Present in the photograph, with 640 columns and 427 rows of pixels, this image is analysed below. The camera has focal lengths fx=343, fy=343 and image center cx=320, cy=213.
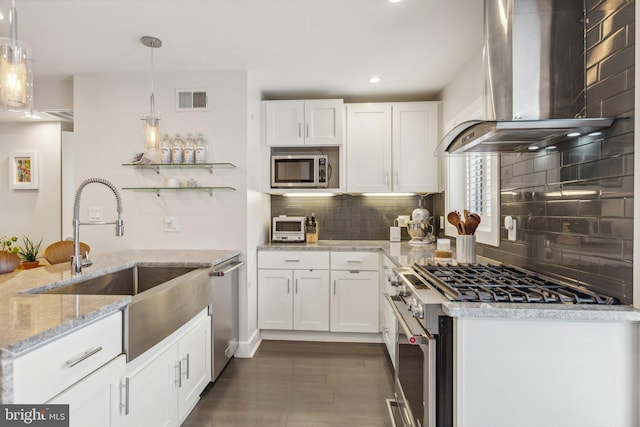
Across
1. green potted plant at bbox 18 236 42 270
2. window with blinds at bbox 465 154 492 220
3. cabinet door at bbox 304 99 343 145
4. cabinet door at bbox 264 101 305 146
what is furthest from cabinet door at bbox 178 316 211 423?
green potted plant at bbox 18 236 42 270

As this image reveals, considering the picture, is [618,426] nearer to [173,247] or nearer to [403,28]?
[403,28]

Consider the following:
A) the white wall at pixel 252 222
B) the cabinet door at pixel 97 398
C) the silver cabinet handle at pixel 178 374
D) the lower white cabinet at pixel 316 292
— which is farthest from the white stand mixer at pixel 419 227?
the cabinet door at pixel 97 398

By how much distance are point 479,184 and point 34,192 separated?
5.04 m

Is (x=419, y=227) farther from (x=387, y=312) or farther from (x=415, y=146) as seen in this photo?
(x=387, y=312)

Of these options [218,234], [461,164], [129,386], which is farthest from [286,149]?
[129,386]

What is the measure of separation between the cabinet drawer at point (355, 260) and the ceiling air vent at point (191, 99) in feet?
5.96

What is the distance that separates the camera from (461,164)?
3.18 meters

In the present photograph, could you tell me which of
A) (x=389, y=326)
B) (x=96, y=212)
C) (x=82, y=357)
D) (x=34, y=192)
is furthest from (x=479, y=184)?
(x=34, y=192)

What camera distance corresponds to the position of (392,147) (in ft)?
11.6

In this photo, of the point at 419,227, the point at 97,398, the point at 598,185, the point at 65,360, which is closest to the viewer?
the point at 65,360

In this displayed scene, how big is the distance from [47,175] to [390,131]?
419 centimetres

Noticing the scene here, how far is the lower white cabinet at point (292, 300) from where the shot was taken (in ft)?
10.8

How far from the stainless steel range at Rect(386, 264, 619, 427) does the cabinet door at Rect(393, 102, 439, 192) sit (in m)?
1.92

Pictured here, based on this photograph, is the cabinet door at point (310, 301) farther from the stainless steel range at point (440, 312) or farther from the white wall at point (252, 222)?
the stainless steel range at point (440, 312)
